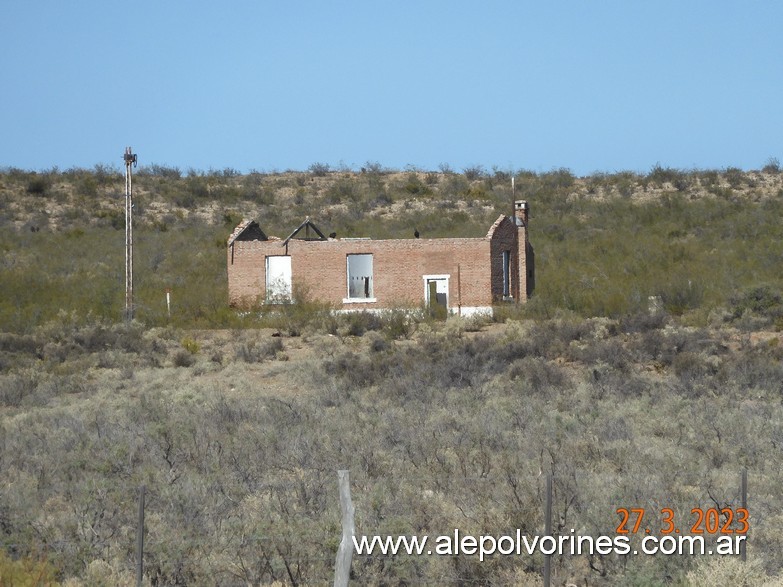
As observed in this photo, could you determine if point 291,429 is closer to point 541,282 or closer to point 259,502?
point 259,502

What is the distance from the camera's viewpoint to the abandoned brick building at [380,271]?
3825 cm

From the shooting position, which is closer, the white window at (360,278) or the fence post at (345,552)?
the fence post at (345,552)

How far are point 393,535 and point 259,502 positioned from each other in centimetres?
225

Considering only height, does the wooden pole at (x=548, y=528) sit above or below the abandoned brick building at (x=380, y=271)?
below

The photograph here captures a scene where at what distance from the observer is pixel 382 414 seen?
64.4 ft

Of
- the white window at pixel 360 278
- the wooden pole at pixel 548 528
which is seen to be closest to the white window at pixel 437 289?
the white window at pixel 360 278

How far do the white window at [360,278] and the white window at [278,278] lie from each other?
2.23m

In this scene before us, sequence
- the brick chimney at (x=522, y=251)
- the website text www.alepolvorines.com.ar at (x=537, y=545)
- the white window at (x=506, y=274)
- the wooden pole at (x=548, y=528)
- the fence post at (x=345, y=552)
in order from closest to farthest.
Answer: the fence post at (x=345, y=552) < the wooden pole at (x=548, y=528) < the website text www.alepolvorines.com.ar at (x=537, y=545) < the white window at (x=506, y=274) < the brick chimney at (x=522, y=251)

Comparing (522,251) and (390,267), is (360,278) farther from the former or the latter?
(522,251)

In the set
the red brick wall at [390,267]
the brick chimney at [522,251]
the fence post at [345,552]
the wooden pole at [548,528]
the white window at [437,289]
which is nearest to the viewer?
the fence post at [345,552]

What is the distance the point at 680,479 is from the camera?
14039mm

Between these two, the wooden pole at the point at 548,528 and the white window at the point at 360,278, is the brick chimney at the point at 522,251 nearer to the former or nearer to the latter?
the white window at the point at 360,278
